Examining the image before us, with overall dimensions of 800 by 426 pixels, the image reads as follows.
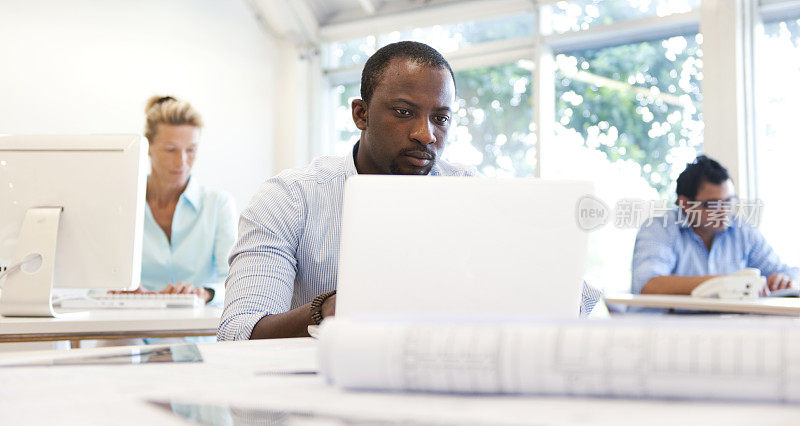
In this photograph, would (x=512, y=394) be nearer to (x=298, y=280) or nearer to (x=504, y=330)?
(x=504, y=330)

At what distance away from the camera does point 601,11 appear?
4730 mm

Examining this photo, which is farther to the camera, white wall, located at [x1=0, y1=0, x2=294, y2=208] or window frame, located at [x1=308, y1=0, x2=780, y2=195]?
white wall, located at [x1=0, y1=0, x2=294, y2=208]

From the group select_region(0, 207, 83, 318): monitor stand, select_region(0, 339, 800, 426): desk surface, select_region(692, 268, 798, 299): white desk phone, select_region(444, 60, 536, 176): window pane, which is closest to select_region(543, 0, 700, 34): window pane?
select_region(444, 60, 536, 176): window pane

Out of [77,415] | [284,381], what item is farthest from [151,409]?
[284,381]

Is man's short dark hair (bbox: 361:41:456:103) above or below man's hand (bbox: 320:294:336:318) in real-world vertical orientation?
above

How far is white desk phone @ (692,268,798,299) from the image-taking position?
263 centimetres

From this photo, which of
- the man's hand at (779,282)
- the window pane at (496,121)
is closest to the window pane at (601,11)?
the window pane at (496,121)

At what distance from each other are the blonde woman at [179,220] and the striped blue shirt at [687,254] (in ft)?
5.92

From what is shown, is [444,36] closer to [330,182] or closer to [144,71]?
[144,71]

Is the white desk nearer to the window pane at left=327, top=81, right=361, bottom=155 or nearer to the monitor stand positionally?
the monitor stand

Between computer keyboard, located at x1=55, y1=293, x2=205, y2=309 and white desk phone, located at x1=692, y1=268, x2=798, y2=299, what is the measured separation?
1.73m

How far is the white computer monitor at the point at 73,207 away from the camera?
6.67 ft

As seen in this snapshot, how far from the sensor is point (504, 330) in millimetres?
667

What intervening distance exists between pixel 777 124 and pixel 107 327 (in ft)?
11.7
